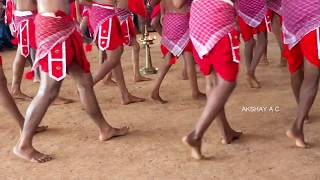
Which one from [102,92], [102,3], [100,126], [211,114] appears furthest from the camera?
[102,92]

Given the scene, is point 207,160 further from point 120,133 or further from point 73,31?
point 73,31

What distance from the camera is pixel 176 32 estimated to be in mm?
4148

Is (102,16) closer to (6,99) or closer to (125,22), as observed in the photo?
(125,22)

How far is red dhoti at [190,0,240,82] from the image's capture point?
2.91 m

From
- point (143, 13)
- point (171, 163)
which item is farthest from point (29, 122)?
point (143, 13)

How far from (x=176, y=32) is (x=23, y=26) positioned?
1351 mm

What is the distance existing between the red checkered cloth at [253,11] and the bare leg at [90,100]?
175 cm

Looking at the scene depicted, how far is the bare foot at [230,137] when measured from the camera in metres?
3.37

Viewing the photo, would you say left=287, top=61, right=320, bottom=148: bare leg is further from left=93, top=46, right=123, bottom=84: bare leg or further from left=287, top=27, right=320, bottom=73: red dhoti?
left=93, top=46, right=123, bottom=84: bare leg

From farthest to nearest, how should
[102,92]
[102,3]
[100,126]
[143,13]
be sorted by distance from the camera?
1. [143,13]
2. [102,92]
3. [102,3]
4. [100,126]

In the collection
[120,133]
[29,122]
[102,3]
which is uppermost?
[102,3]

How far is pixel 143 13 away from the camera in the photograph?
5383 mm

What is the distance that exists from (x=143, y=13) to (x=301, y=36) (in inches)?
102

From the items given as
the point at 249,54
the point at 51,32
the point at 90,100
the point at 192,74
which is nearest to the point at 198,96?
the point at 192,74
